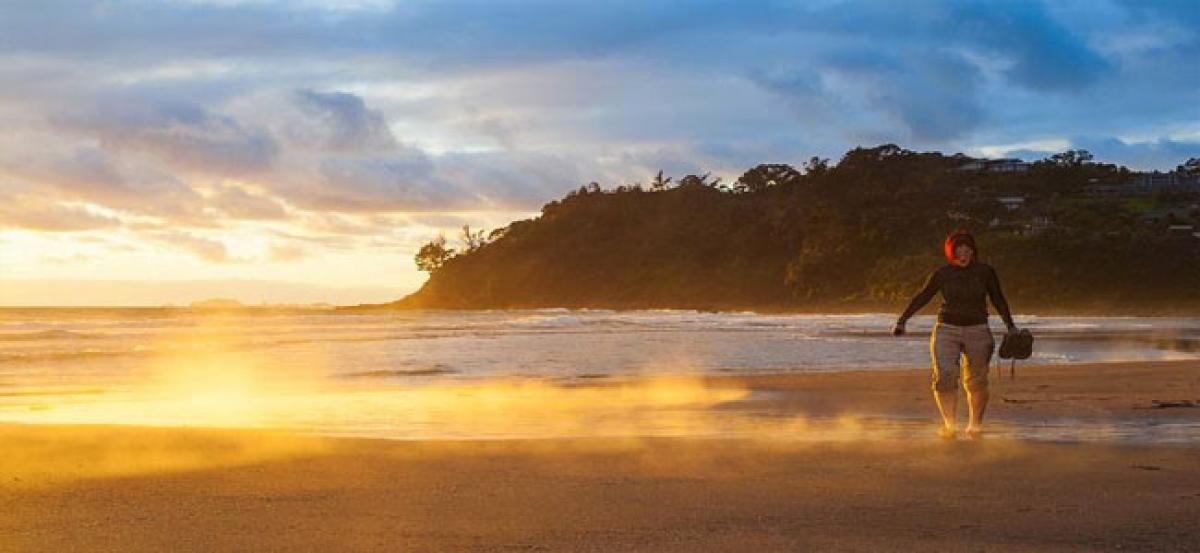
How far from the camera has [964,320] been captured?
10648mm

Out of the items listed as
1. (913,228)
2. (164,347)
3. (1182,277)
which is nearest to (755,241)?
(913,228)

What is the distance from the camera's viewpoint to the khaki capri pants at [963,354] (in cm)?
1064

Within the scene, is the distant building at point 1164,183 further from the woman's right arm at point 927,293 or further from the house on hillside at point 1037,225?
the woman's right arm at point 927,293

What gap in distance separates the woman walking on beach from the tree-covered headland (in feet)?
190

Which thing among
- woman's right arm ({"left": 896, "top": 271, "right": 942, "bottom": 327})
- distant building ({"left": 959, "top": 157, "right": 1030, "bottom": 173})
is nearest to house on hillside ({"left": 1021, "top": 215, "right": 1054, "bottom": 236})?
distant building ({"left": 959, "top": 157, "right": 1030, "bottom": 173})

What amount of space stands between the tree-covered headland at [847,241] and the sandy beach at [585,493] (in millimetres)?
60341

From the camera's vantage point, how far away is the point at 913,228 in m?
94.1

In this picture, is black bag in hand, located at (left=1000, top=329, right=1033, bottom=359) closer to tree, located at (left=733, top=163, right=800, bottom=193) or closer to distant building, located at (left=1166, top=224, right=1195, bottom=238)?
distant building, located at (left=1166, top=224, right=1195, bottom=238)

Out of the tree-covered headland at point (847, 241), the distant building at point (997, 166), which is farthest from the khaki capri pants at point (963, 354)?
the distant building at point (997, 166)

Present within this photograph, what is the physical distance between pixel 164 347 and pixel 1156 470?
1047 inches

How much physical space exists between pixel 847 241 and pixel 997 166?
27959 millimetres

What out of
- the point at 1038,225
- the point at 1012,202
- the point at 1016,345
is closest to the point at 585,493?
the point at 1016,345

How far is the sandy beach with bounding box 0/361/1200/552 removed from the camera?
598cm

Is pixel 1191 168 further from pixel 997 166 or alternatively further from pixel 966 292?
pixel 966 292
